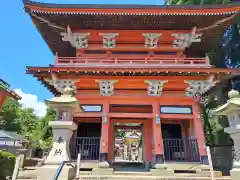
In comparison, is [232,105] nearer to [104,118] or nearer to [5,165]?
[104,118]

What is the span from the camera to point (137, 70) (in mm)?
9492

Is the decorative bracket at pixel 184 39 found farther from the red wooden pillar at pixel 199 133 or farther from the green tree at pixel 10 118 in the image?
the green tree at pixel 10 118

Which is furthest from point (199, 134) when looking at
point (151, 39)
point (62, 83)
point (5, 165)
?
point (5, 165)

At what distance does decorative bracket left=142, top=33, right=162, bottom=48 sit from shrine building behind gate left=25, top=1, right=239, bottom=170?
58 millimetres

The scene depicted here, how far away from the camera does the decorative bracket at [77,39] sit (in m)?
11.7

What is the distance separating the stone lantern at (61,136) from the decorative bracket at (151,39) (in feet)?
22.1

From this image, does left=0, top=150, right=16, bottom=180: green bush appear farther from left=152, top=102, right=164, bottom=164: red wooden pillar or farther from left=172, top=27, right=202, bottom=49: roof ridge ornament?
left=172, top=27, right=202, bottom=49: roof ridge ornament

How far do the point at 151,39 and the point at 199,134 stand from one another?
5.90 meters

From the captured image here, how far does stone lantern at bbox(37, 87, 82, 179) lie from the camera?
5.56 meters

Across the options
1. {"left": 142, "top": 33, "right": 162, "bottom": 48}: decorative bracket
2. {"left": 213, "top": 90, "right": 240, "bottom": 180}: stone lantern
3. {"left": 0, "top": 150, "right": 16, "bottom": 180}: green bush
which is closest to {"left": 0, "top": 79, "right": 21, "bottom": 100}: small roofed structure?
{"left": 0, "top": 150, "right": 16, "bottom": 180}: green bush

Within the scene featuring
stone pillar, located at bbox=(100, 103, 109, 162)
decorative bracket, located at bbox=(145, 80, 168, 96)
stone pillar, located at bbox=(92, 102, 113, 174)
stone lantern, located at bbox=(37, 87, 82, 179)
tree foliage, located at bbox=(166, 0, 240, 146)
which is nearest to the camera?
stone lantern, located at bbox=(37, 87, 82, 179)

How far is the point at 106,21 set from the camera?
1145 cm

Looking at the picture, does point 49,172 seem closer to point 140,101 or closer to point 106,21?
point 140,101

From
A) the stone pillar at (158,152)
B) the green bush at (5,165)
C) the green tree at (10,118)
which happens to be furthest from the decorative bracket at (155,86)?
the green tree at (10,118)
